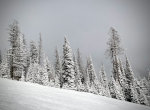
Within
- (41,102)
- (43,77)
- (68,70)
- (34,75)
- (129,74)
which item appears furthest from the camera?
(34,75)

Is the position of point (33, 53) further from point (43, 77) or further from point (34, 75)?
point (43, 77)

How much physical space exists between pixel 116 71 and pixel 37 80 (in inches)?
876

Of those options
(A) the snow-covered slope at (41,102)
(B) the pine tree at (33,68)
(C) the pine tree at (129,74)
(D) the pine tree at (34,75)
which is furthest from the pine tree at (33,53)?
(A) the snow-covered slope at (41,102)

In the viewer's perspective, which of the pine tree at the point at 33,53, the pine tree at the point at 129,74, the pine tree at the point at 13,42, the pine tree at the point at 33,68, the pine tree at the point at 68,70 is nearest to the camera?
the pine tree at the point at 68,70

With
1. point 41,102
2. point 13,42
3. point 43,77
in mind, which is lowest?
point 43,77

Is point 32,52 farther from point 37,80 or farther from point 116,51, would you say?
point 116,51

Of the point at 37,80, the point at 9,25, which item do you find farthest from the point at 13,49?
the point at 37,80

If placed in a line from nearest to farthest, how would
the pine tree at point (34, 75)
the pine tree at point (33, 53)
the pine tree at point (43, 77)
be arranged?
the pine tree at point (43, 77) < the pine tree at point (34, 75) < the pine tree at point (33, 53)

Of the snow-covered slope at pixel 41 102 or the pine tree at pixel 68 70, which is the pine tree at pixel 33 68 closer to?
the pine tree at pixel 68 70

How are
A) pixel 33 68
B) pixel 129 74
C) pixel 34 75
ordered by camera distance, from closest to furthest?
pixel 129 74
pixel 34 75
pixel 33 68

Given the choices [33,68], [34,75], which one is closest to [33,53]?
[33,68]

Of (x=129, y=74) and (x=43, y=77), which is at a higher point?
(x=129, y=74)

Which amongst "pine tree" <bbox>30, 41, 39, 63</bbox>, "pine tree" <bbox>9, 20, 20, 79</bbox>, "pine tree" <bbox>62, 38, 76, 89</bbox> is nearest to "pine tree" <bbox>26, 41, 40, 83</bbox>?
"pine tree" <bbox>30, 41, 39, 63</bbox>

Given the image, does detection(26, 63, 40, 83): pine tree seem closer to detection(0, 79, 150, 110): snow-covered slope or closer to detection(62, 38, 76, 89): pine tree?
detection(62, 38, 76, 89): pine tree
